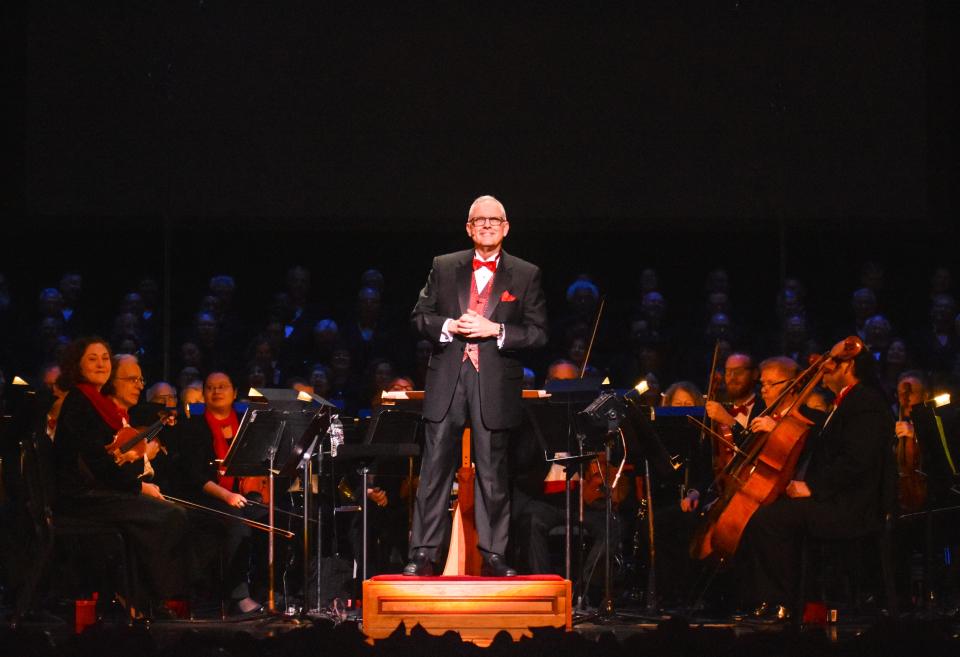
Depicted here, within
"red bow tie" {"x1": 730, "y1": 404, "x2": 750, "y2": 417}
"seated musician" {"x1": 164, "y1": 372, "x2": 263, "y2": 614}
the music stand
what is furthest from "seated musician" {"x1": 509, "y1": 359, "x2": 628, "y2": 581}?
"seated musician" {"x1": 164, "y1": 372, "x2": 263, "y2": 614}

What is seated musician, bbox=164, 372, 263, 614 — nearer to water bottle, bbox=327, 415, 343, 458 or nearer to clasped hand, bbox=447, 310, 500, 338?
water bottle, bbox=327, 415, 343, 458

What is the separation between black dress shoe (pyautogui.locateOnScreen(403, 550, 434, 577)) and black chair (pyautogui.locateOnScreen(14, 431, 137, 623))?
147cm

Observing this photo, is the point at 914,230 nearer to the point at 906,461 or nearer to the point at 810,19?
the point at 810,19

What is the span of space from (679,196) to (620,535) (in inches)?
162

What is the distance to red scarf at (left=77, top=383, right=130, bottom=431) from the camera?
582cm

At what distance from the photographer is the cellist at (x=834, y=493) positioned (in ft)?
18.4

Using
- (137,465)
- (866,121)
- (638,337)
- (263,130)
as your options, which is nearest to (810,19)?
(866,121)

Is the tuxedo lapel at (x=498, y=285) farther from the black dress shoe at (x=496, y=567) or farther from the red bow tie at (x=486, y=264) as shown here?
the black dress shoe at (x=496, y=567)

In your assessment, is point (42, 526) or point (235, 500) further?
point (235, 500)

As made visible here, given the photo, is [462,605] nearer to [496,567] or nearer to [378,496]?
[496,567]

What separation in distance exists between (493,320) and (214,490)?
2.40 metres

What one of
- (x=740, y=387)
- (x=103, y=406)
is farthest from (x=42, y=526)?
(x=740, y=387)

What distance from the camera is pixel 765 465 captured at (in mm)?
5766

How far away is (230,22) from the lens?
10.3 meters
